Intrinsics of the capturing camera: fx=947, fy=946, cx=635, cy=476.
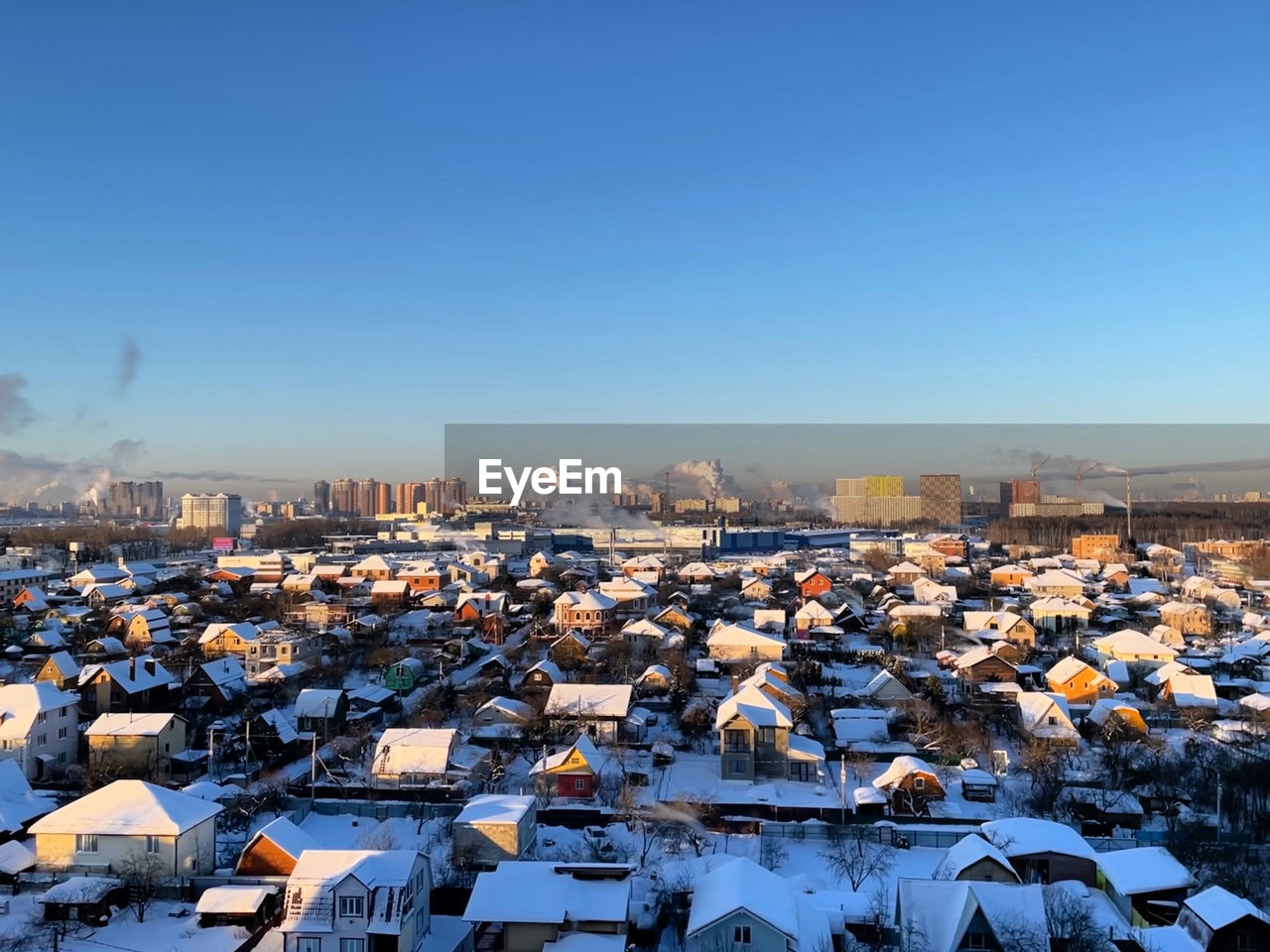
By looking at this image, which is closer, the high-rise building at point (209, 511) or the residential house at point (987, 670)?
the residential house at point (987, 670)

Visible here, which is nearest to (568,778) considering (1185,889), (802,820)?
(802,820)

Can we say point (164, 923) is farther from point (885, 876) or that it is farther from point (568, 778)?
point (885, 876)

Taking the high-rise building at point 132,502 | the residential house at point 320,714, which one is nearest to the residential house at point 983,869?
the residential house at point 320,714

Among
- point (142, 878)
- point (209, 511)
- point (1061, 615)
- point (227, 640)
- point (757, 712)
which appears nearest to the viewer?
point (142, 878)

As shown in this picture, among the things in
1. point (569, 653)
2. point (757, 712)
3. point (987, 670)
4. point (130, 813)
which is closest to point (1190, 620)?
point (987, 670)

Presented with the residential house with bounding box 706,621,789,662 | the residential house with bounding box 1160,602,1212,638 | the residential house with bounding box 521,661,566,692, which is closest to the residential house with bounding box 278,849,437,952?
the residential house with bounding box 521,661,566,692

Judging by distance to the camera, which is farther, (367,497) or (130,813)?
(367,497)

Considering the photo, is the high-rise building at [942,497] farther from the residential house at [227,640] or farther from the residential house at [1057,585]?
the residential house at [227,640]

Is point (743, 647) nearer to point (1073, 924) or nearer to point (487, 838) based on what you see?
point (487, 838)
